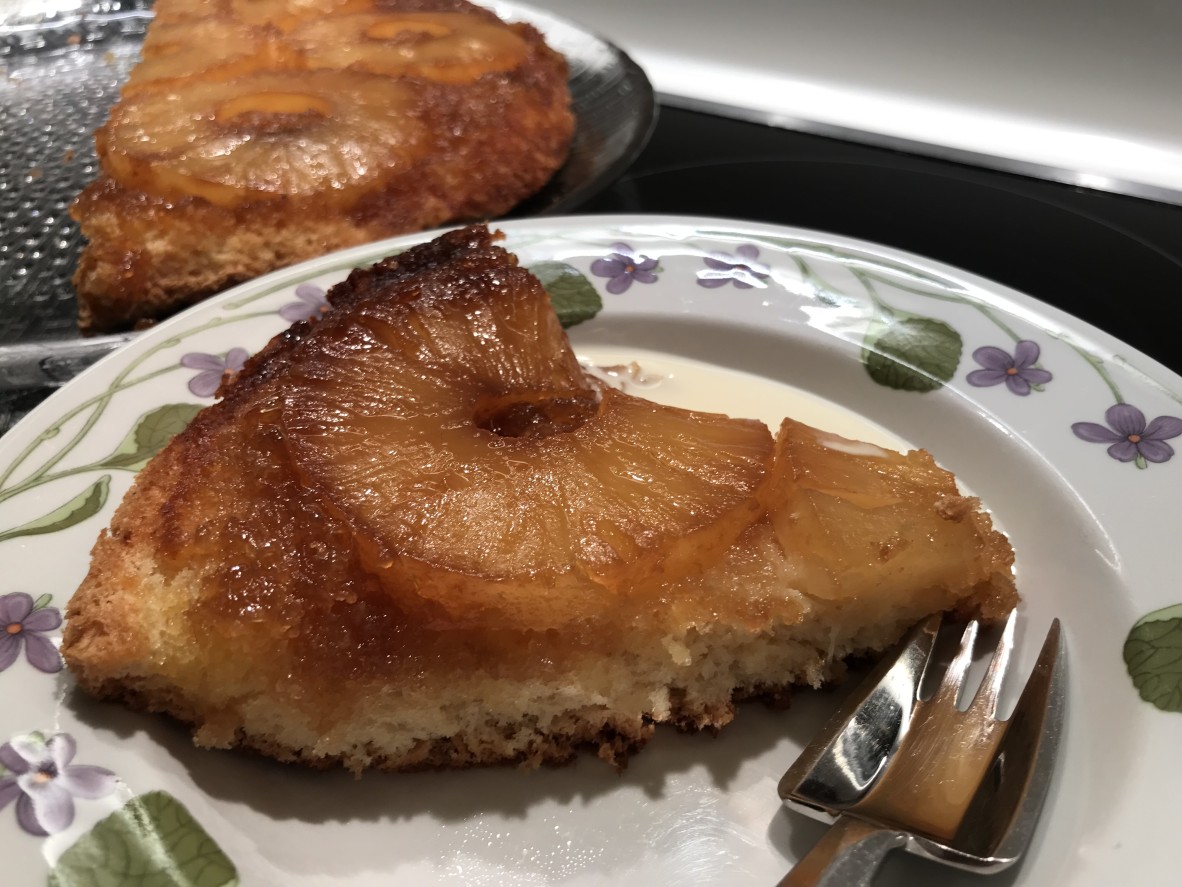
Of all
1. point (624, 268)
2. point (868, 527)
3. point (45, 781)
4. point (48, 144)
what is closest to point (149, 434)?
point (45, 781)

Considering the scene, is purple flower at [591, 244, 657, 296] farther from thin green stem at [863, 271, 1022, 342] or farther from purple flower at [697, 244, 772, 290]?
thin green stem at [863, 271, 1022, 342]

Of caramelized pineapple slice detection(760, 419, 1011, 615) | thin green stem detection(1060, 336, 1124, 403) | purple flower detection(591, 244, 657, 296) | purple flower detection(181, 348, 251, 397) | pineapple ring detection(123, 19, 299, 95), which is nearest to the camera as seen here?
caramelized pineapple slice detection(760, 419, 1011, 615)

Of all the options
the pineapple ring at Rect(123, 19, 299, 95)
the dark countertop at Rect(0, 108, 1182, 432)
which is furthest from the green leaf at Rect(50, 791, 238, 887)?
the pineapple ring at Rect(123, 19, 299, 95)

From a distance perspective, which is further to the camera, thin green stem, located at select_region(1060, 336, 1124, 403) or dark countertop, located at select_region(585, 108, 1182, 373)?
dark countertop, located at select_region(585, 108, 1182, 373)

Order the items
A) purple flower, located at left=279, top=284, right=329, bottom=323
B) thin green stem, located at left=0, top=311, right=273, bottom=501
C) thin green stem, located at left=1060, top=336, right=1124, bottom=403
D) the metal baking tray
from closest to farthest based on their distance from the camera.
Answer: thin green stem, located at left=0, top=311, right=273, bottom=501 < thin green stem, located at left=1060, top=336, right=1124, bottom=403 < purple flower, located at left=279, top=284, right=329, bottom=323 < the metal baking tray

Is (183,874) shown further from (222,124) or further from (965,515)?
(222,124)

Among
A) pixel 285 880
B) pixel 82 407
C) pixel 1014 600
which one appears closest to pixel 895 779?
pixel 1014 600
